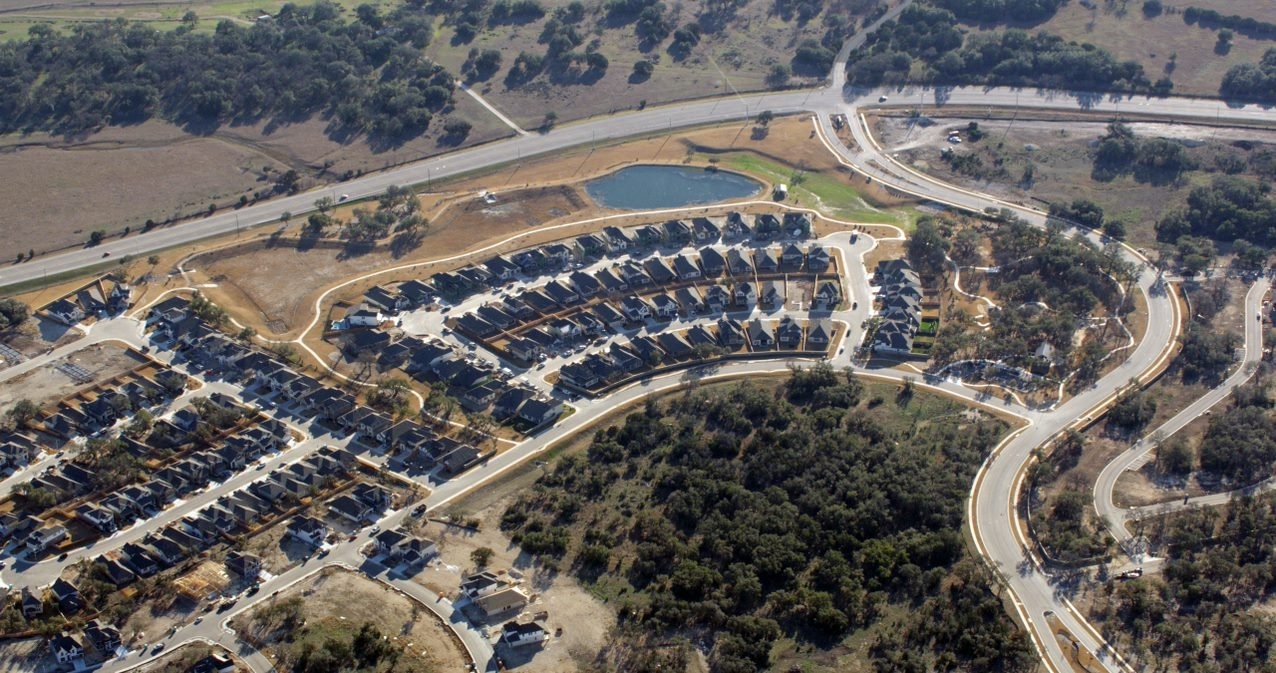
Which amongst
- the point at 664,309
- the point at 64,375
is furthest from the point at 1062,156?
the point at 64,375

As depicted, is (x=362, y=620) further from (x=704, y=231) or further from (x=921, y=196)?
(x=921, y=196)

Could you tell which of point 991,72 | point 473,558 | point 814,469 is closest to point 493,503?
point 473,558

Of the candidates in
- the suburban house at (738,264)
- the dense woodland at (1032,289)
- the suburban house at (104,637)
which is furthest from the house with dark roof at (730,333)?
the suburban house at (104,637)

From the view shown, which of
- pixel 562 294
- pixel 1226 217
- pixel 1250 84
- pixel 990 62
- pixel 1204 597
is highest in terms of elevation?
pixel 1250 84

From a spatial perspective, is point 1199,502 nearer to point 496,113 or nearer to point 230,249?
point 230,249

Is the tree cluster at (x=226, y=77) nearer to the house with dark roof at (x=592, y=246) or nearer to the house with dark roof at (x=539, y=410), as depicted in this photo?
the house with dark roof at (x=592, y=246)

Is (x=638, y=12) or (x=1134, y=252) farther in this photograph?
(x=638, y=12)

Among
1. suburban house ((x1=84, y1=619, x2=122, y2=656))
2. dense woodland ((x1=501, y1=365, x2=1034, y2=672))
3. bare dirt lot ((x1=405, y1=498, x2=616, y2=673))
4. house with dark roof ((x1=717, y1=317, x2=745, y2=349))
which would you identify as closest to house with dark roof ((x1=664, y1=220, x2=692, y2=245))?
house with dark roof ((x1=717, y1=317, x2=745, y2=349))

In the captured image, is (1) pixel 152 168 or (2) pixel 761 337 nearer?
(2) pixel 761 337
